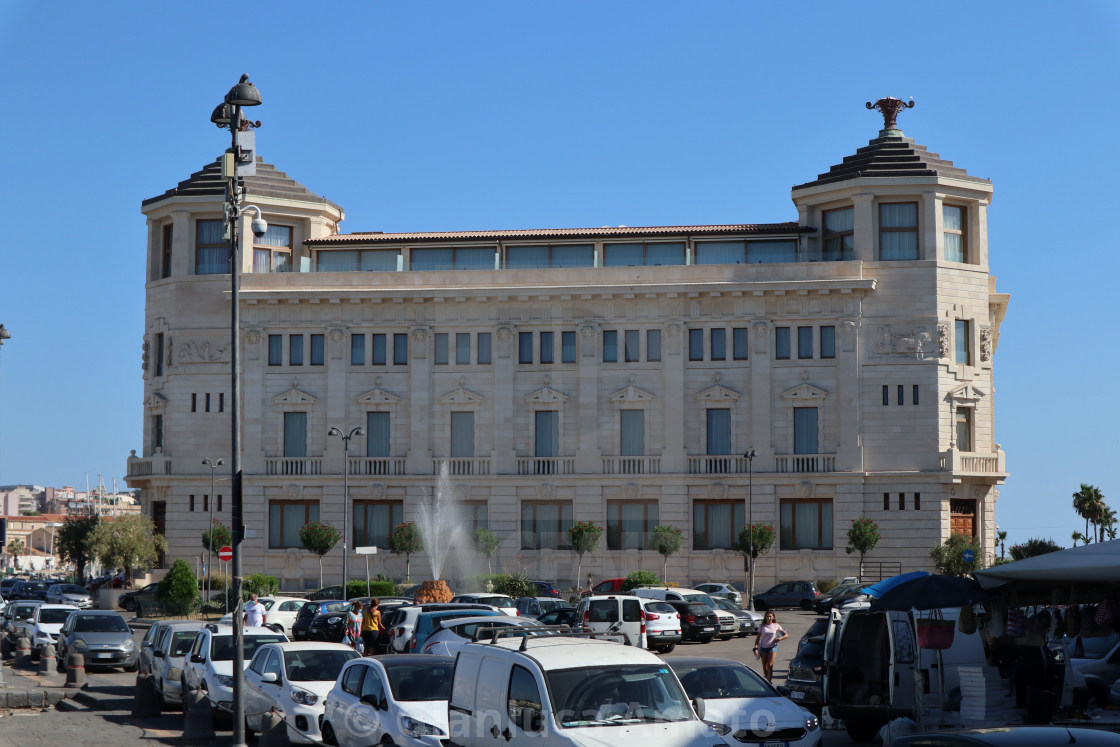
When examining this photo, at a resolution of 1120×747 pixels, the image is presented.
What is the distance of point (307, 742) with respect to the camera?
62.4ft

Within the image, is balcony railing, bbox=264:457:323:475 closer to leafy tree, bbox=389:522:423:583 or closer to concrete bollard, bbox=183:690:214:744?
leafy tree, bbox=389:522:423:583

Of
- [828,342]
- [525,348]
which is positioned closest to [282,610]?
[525,348]

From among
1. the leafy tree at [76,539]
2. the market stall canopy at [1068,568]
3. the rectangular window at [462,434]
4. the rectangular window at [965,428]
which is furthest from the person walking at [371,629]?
the leafy tree at [76,539]

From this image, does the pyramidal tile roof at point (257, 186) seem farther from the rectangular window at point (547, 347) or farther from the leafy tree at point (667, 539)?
the leafy tree at point (667, 539)

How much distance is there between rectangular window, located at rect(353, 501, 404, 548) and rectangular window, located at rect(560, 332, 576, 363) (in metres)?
10.7

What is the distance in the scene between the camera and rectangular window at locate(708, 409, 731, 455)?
62.0 metres

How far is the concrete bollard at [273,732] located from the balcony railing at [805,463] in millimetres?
44476

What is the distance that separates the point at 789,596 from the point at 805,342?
1317 centimetres

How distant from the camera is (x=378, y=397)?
2517 inches

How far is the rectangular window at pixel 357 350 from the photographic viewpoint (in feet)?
212

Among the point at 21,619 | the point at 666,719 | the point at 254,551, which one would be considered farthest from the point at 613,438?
the point at 666,719

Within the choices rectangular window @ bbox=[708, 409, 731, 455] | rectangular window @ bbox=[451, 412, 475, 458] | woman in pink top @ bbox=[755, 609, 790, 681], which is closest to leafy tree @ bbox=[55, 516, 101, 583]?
rectangular window @ bbox=[451, 412, 475, 458]

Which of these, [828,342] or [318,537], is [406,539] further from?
[828,342]

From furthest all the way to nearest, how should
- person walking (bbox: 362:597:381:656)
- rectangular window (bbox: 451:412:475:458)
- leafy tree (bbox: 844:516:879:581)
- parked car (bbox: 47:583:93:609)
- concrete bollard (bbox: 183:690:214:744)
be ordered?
rectangular window (bbox: 451:412:475:458) → parked car (bbox: 47:583:93:609) → leafy tree (bbox: 844:516:879:581) → person walking (bbox: 362:597:381:656) → concrete bollard (bbox: 183:690:214:744)
